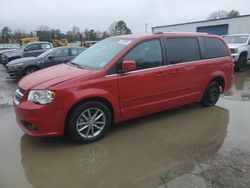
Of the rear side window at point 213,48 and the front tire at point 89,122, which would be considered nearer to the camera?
the front tire at point 89,122

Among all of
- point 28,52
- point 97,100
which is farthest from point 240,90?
point 28,52

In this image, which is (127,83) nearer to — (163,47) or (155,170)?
(163,47)

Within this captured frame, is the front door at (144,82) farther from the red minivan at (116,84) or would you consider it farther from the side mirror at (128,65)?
the side mirror at (128,65)

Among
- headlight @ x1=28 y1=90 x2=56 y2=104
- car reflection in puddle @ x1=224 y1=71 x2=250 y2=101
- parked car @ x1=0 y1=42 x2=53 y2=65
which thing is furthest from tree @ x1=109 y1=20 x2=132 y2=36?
headlight @ x1=28 y1=90 x2=56 y2=104

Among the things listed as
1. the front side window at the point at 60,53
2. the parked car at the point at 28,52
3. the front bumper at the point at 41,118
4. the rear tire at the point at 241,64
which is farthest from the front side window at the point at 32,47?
the front bumper at the point at 41,118

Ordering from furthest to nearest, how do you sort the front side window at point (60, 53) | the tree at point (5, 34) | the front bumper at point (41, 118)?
1. the tree at point (5, 34)
2. the front side window at point (60, 53)
3. the front bumper at point (41, 118)

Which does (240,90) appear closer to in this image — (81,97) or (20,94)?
(81,97)

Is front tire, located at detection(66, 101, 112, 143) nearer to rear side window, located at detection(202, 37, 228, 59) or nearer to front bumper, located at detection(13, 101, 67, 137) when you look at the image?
front bumper, located at detection(13, 101, 67, 137)

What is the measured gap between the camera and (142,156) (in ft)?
13.7

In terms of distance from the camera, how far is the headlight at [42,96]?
4.25m

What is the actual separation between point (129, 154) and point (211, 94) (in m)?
3.24

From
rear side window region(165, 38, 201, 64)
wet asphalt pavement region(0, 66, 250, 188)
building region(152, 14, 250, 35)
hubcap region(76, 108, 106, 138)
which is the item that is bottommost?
wet asphalt pavement region(0, 66, 250, 188)

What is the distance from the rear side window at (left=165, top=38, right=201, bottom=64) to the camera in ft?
18.5

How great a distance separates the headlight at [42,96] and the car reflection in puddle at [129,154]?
2.66 feet
